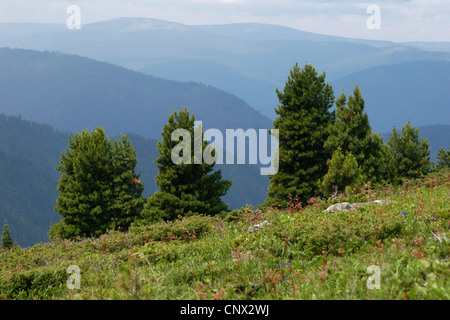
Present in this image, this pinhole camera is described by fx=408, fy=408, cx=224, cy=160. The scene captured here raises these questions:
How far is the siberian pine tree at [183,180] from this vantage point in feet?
103

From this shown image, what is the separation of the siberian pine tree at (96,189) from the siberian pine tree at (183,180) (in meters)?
4.83

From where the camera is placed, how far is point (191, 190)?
32312 millimetres

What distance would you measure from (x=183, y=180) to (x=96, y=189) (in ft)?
29.2

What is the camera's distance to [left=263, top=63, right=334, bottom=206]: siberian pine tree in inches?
1299

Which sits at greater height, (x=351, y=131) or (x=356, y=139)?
(x=351, y=131)

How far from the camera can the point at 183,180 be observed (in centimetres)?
3238

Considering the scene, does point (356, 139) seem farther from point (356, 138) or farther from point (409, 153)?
point (409, 153)

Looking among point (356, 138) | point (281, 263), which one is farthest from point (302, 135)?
point (281, 263)

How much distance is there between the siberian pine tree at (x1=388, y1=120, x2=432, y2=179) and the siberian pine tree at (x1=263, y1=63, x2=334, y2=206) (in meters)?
15.6
